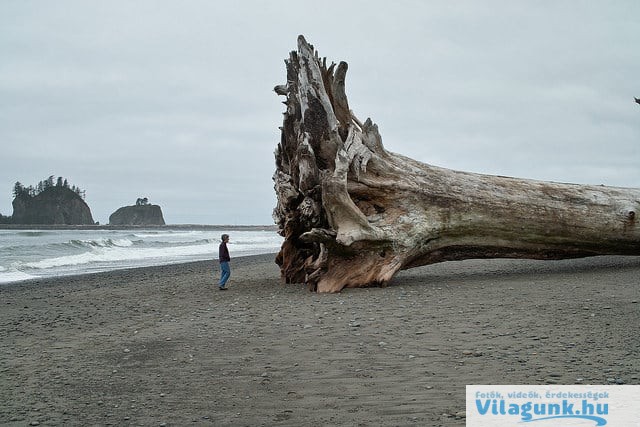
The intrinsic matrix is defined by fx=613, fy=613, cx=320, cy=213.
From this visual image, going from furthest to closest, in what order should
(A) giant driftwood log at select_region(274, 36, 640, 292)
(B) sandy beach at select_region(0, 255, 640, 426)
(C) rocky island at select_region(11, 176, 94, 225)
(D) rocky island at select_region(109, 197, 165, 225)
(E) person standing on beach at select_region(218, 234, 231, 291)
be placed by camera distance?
(D) rocky island at select_region(109, 197, 165, 225)
(C) rocky island at select_region(11, 176, 94, 225)
(E) person standing on beach at select_region(218, 234, 231, 291)
(A) giant driftwood log at select_region(274, 36, 640, 292)
(B) sandy beach at select_region(0, 255, 640, 426)

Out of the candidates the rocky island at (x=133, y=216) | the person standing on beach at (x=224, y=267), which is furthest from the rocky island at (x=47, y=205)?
the person standing on beach at (x=224, y=267)

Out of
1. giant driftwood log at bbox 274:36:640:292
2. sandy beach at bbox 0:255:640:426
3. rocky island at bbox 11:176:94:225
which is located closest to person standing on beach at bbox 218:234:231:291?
giant driftwood log at bbox 274:36:640:292

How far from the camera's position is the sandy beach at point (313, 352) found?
4.30 meters

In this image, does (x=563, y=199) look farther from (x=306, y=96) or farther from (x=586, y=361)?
(x=586, y=361)

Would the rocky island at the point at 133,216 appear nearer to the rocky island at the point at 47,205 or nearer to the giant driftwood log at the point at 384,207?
the rocky island at the point at 47,205

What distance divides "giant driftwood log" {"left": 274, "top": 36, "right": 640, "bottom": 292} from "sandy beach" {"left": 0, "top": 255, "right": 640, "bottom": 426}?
916mm

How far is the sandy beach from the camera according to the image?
14.1 ft

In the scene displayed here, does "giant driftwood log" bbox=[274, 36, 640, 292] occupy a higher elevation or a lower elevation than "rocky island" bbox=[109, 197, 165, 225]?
lower

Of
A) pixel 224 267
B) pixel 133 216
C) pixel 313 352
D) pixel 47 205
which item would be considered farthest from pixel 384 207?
pixel 133 216

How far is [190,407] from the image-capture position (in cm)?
439

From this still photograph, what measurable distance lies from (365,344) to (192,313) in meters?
3.40

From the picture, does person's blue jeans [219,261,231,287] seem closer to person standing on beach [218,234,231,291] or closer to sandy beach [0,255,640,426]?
person standing on beach [218,234,231,291]

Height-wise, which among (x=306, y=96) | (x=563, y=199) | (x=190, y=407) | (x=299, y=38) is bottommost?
(x=190, y=407)

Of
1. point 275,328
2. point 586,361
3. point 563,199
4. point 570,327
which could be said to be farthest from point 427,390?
point 563,199
